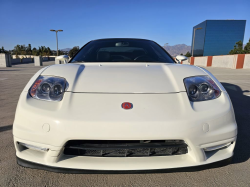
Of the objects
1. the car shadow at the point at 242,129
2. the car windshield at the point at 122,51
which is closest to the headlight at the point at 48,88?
the car windshield at the point at 122,51

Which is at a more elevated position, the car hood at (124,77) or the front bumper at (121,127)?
the car hood at (124,77)

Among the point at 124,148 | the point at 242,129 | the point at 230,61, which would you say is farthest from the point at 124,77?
the point at 230,61

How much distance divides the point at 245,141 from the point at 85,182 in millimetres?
1898

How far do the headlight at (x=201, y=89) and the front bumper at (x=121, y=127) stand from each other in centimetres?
11

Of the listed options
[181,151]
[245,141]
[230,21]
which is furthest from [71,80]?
[230,21]

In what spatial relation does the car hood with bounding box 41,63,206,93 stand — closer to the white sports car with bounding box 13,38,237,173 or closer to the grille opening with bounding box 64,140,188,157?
the white sports car with bounding box 13,38,237,173

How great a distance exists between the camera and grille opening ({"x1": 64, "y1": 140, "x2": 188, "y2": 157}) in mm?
1253

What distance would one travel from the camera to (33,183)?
4.49ft

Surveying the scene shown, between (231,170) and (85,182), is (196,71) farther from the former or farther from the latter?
(85,182)

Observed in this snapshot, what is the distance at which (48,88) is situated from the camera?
1471mm

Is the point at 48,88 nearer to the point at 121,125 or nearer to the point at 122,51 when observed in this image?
the point at 121,125

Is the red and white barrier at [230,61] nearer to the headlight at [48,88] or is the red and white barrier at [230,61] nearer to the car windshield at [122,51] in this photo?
the car windshield at [122,51]

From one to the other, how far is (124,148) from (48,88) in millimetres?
813

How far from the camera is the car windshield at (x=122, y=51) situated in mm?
2352
